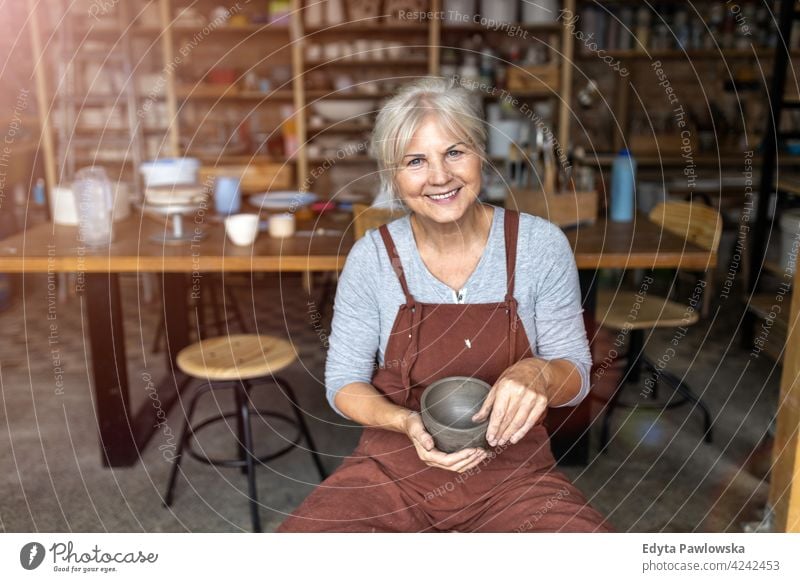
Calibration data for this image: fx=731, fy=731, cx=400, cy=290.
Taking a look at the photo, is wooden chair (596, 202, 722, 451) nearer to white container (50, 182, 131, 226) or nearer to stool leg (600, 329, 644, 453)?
stool leg (600, 329, 644, 453)

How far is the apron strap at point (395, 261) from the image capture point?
148cm

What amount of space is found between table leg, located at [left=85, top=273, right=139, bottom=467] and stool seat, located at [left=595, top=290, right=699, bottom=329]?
1.60m

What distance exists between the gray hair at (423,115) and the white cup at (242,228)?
0.94m

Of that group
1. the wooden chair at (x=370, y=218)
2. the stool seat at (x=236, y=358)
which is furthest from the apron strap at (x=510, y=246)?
the stool seat at (x=236, y=358)

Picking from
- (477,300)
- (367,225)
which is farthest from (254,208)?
(477,300)

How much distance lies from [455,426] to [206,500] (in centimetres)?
127

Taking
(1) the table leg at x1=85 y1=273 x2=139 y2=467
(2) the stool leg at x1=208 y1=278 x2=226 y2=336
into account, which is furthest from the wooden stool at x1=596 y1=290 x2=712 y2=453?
(2) the stool leg at x1=208 y1=278 x2=226 y2=336

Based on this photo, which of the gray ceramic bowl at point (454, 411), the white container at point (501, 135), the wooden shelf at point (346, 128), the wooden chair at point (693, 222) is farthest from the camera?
the wooden shelf at point (346, 128)

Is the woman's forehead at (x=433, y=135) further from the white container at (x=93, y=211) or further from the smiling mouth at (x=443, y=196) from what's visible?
the white container at (x=93, y=211)

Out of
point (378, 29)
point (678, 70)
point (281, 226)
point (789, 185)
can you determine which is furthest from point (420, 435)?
point (678, 70)

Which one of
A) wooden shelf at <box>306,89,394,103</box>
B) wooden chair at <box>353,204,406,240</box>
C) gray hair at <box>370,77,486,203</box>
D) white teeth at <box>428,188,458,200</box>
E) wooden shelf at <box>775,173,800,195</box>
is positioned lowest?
wooden chair at <box>353,204,406,240</box>

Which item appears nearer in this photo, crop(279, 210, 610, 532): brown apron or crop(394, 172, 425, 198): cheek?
crop(279, 210, 610, 532): brown apron

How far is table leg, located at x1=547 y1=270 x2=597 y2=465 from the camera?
2283mm

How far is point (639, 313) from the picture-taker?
2527 millimetres
